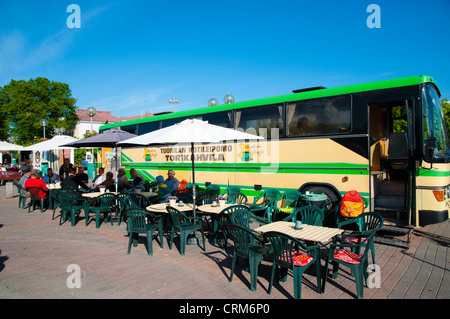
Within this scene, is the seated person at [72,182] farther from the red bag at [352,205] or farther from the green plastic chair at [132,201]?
the red bag at [352,205]

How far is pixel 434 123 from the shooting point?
620 cm

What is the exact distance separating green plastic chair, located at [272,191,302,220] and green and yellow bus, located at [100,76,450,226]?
0.55ft

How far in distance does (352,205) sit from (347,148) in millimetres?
1448

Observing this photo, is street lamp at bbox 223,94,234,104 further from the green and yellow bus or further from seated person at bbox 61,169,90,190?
seated person at bbox 61,169,90,190

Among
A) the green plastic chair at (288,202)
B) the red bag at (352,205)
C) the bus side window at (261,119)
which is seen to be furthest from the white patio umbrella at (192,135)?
the red bag at (352,205)

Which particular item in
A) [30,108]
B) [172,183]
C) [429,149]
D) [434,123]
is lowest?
[172,183]

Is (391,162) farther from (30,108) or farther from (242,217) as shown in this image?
(30,108)

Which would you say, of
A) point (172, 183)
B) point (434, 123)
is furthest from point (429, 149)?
point (172, 183)

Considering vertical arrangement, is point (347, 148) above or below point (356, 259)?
above

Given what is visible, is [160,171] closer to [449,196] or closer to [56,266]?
[56,266]

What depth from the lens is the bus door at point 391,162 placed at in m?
6.11

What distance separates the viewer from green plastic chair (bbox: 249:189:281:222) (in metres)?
7.38

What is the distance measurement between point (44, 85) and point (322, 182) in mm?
48333

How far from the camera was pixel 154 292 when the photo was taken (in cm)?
412
